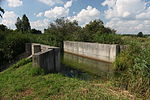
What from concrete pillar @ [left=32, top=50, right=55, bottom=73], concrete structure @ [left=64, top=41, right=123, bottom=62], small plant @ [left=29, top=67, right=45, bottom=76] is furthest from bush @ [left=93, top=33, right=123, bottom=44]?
small plant @ [left=29, top=67, right=45, bottom=76]

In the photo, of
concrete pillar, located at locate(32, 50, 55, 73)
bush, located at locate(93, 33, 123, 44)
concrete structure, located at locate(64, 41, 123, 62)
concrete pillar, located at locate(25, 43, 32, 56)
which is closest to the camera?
concrete pillar, located at locate(32, 50, 55, 73)

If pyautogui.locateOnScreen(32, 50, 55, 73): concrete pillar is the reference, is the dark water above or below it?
below

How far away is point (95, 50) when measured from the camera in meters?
11.5

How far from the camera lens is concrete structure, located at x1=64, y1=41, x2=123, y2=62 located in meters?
9.80

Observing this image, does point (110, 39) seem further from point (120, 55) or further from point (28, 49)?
point (28, 49)

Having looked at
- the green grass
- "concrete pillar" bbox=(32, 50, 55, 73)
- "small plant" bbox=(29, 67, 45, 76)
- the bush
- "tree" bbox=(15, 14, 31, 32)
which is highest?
"tree" bbox=(15, 14, 31, 32)

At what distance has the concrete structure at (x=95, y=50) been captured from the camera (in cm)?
980

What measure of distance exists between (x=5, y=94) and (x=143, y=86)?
12.7 feet

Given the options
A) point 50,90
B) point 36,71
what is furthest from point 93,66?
point 50,90

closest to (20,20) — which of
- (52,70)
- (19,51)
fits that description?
(19,51)

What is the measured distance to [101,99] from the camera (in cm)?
290

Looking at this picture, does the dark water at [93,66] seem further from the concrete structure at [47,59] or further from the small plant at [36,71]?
the small plant at [36,71]

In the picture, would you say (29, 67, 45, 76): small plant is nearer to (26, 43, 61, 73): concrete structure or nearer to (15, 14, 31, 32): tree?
(26, 43, 61, 73): concrete structure

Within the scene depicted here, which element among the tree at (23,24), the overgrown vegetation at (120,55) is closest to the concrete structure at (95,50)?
the overgrown vegetation at (120,55)
